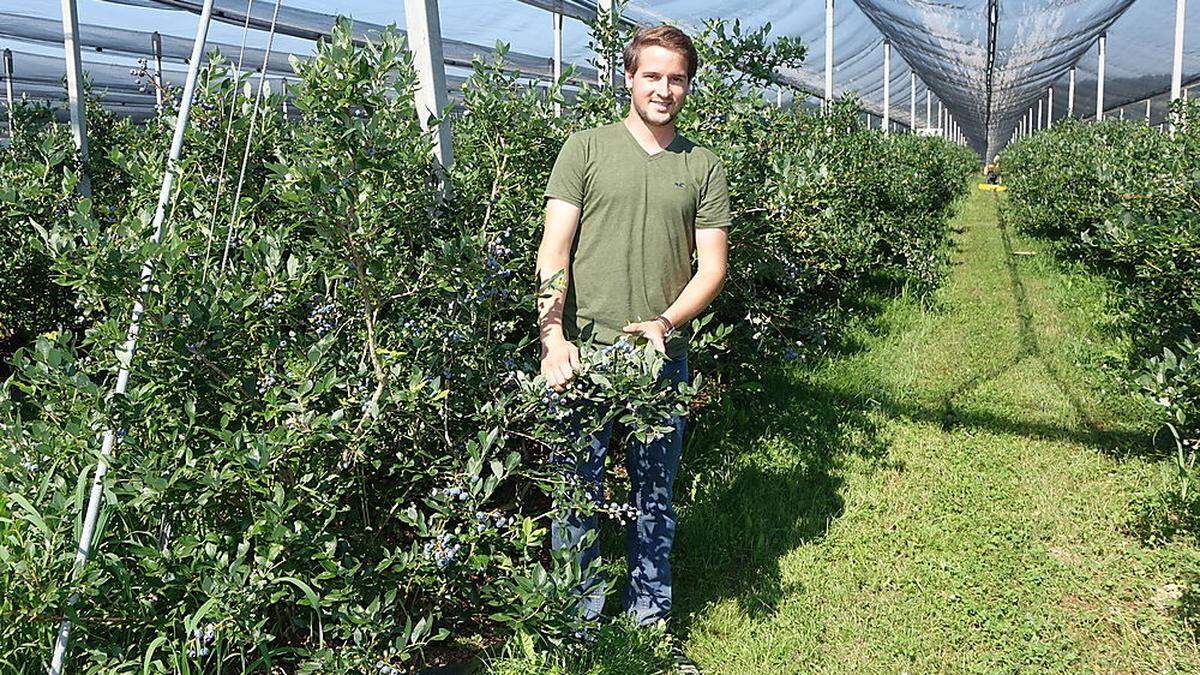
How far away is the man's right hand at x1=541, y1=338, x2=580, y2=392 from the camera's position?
2230 millimetres

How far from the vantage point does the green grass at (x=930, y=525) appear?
2770mm

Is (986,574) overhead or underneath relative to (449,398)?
underneath

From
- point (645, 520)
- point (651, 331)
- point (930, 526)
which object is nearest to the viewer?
point (651, 331)

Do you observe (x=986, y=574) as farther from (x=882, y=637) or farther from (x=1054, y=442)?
(x=1054, y=442)

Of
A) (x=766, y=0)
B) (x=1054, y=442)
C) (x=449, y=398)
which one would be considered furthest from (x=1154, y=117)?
(x=449, y=398)

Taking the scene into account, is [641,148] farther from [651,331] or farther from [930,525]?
[930,525]


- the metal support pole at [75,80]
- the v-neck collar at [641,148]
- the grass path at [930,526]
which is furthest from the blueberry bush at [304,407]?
the metal support pole at [75,80]

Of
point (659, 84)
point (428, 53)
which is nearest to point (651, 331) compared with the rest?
point (659, 84)

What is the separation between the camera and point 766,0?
10242 millimetres

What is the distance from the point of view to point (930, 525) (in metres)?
3.56

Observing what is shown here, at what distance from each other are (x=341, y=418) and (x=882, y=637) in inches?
66.9

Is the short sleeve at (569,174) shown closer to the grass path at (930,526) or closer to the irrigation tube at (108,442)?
the irrigation tube at (108,442)

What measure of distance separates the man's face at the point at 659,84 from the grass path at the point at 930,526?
1439 millimetres

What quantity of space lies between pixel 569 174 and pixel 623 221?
169 millimetres
